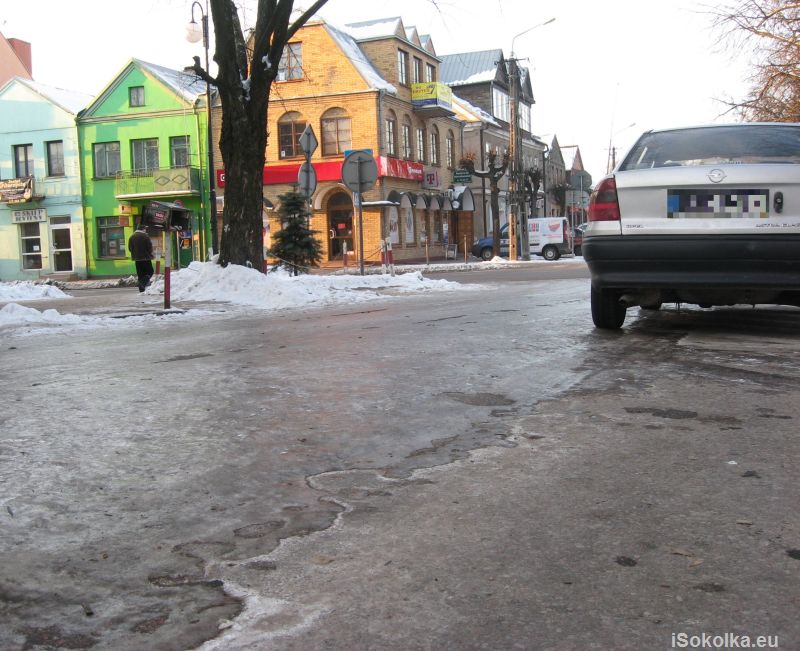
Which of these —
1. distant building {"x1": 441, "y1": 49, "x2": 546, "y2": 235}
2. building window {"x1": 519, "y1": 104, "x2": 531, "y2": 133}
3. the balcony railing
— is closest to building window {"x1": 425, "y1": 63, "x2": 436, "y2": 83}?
distant building {"x1": 441, "y1": 49, "x2": 546, "y2": 235}

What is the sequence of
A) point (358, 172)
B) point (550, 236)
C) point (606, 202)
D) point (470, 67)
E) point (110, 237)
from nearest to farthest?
1. point (606, 202)
2. point (358, 172)
3. point (550, 236)
4. point (110, 237)
5. point (470, 67)

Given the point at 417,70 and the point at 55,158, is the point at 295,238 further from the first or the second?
the point at 55,158

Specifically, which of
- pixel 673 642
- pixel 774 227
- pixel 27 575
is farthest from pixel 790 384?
pixel 27 575

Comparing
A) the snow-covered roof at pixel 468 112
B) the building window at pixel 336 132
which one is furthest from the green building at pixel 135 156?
the snow-covered roof at pixel 468 112

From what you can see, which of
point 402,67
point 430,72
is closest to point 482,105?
point 430,72

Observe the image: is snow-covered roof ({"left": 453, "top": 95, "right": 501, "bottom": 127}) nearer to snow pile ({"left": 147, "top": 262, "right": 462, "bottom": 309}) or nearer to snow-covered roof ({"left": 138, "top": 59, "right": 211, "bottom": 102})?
snow-covered roof ({"left": 138, "top": 59, "right": 211, "bottom": 102})

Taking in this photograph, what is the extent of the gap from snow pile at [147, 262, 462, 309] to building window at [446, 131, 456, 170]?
30.5 metres

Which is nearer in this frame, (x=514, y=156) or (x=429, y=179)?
(x=514, y=156)

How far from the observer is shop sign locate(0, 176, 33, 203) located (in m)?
39.8

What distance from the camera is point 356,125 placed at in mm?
36938

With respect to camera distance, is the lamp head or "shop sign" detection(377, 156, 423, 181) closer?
the lamp head

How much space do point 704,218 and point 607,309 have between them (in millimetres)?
1394

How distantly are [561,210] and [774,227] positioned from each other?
2891 inches

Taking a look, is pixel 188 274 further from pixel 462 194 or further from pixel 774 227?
pixel 462 194
